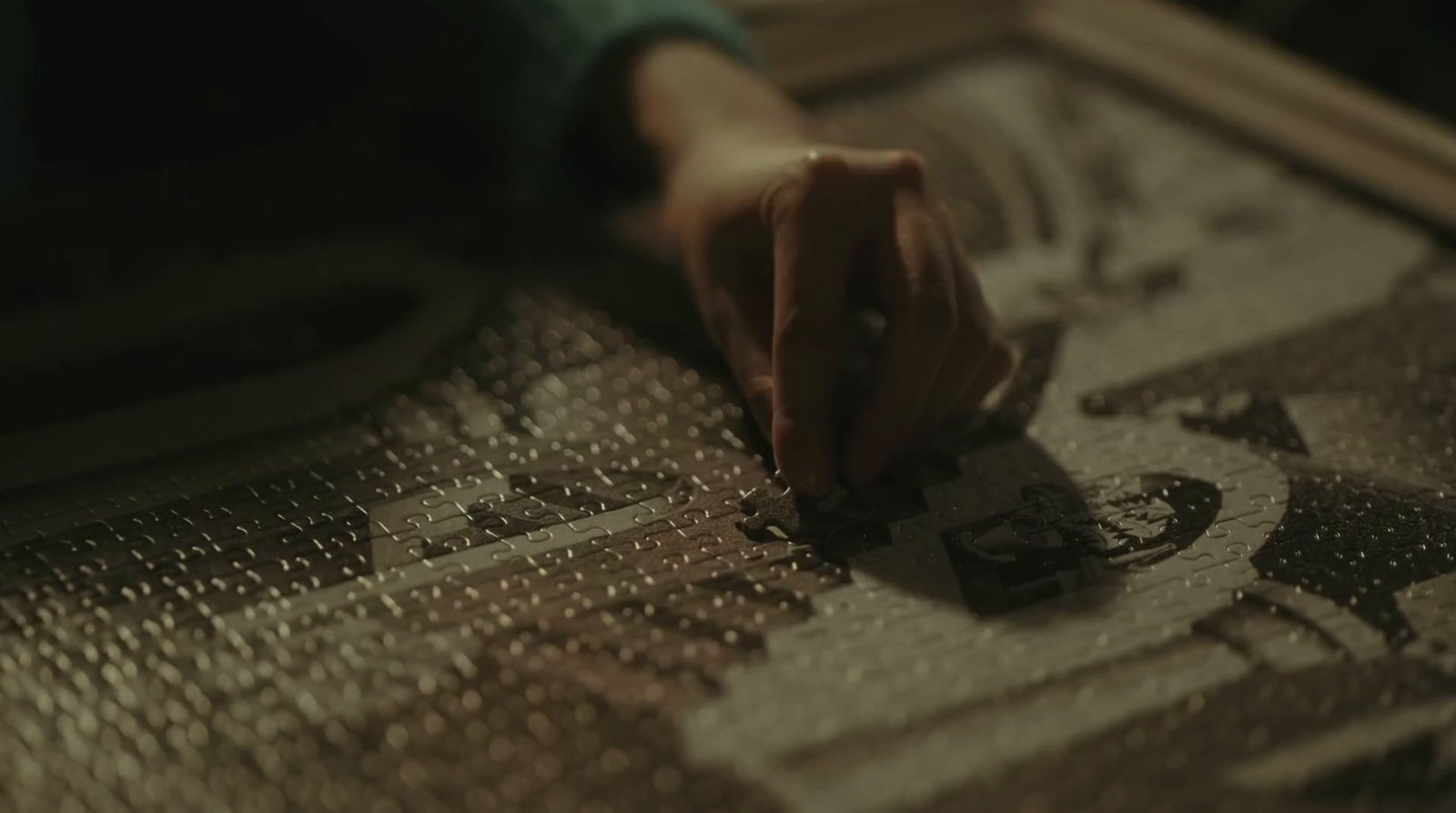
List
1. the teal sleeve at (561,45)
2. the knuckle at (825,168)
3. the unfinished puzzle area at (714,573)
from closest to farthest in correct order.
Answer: the unfinished puzzle area at (714,573) → the knuckle at (825,168) → the teal sleeve at (561,45)

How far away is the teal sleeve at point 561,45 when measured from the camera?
673 mm

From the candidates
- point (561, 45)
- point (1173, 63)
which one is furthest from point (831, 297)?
point (1173, 63)

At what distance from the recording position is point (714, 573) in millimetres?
468

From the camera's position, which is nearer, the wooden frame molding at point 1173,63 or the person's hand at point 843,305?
the person's hand at point 843,305

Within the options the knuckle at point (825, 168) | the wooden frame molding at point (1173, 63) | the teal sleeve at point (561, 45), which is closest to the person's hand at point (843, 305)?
the knuckle at point (825, 168)

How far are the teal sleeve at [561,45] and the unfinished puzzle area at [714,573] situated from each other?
11 cm

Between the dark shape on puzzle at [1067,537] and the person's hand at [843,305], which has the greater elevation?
the person's hand at [843,305]

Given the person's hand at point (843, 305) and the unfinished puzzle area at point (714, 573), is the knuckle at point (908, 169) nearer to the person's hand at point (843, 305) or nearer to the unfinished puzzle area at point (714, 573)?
the person's hand at point (843, 305)

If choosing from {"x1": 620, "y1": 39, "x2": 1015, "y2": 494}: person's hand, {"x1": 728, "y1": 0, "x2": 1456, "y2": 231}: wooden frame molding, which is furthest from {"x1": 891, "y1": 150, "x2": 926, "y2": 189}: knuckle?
{"x1": 728, "y1": 0, "x2": 1456, "y2": 231}: wooden frame molding

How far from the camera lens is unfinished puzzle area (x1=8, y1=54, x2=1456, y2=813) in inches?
15.3

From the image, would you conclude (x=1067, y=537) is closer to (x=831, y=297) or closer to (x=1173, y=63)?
(x=831, y=297)

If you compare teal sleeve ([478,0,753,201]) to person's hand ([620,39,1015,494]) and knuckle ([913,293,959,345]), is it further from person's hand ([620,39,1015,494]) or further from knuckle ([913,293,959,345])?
knuckle ([913,293,959,345])

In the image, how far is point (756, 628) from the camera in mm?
442

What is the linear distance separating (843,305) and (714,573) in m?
0.13
